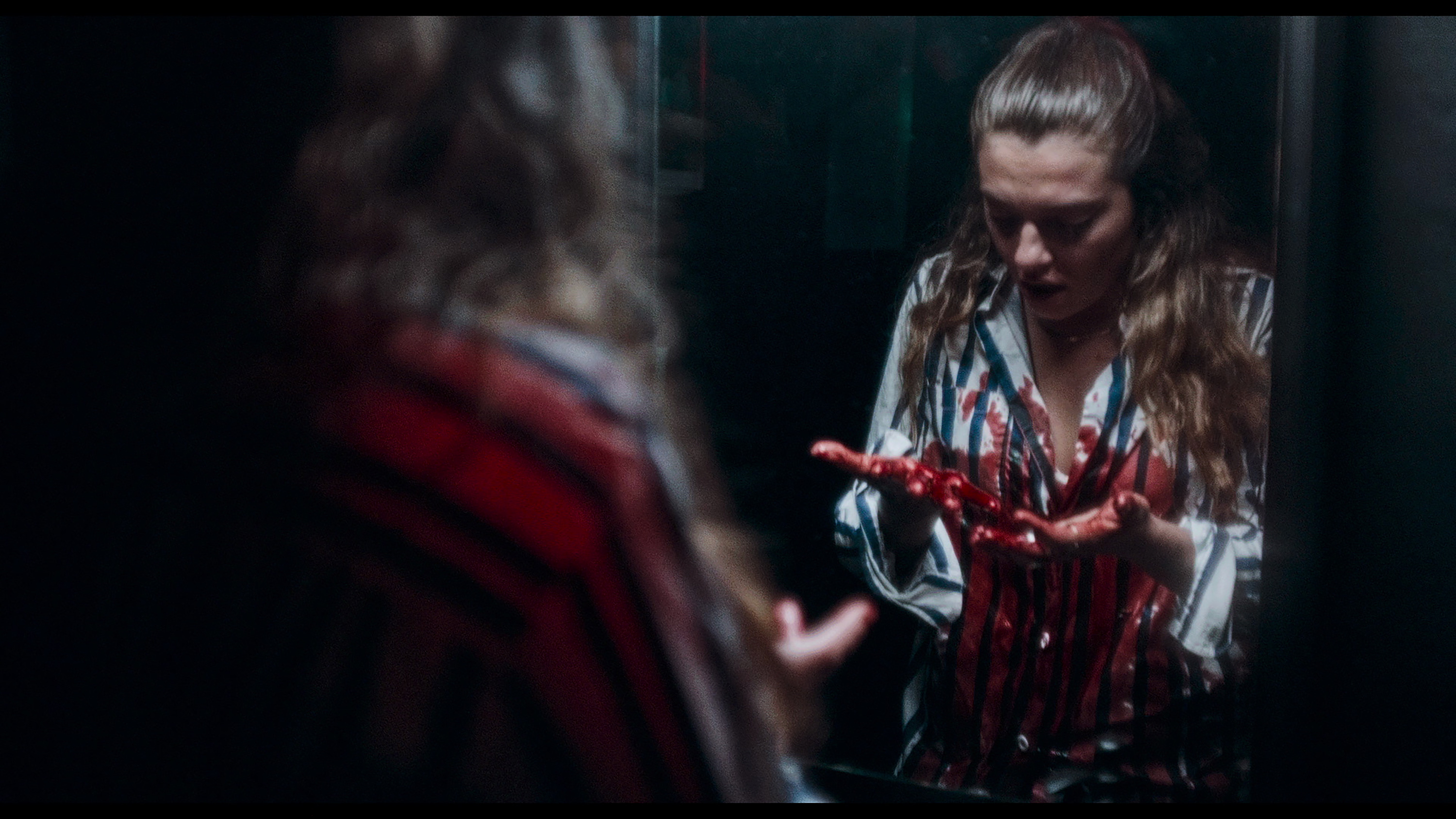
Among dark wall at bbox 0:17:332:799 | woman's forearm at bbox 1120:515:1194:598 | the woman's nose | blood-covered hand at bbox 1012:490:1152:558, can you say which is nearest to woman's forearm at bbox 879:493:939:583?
blood-covered hand at bbox 1012:490:1152:558

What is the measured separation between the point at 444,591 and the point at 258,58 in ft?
1.85

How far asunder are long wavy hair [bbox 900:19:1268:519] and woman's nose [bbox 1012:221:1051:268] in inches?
4.9

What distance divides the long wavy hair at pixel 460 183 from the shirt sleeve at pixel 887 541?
2.51 feet

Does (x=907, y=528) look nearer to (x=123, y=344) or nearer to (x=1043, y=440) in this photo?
(x=1043, y=440)

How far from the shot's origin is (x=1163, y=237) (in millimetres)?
1532

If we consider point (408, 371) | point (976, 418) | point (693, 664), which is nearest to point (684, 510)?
point (693, 664)

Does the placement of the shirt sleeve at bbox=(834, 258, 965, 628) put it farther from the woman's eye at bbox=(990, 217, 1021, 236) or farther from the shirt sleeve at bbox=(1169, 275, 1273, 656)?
the shirt sleeve at bbox=(1169, 275, 1273, 656)

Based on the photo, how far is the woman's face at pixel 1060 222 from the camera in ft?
5.05

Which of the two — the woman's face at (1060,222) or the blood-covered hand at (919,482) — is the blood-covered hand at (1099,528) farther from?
the woman's face at (1060,222)

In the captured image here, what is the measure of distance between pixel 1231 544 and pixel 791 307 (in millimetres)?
775

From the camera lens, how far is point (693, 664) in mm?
896

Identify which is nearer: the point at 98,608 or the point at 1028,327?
the point at 98,608

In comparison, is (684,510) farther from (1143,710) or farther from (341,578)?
(1143,710)

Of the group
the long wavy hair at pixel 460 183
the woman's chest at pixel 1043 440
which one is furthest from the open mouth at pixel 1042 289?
the long wavy hair at pixel 460 183
